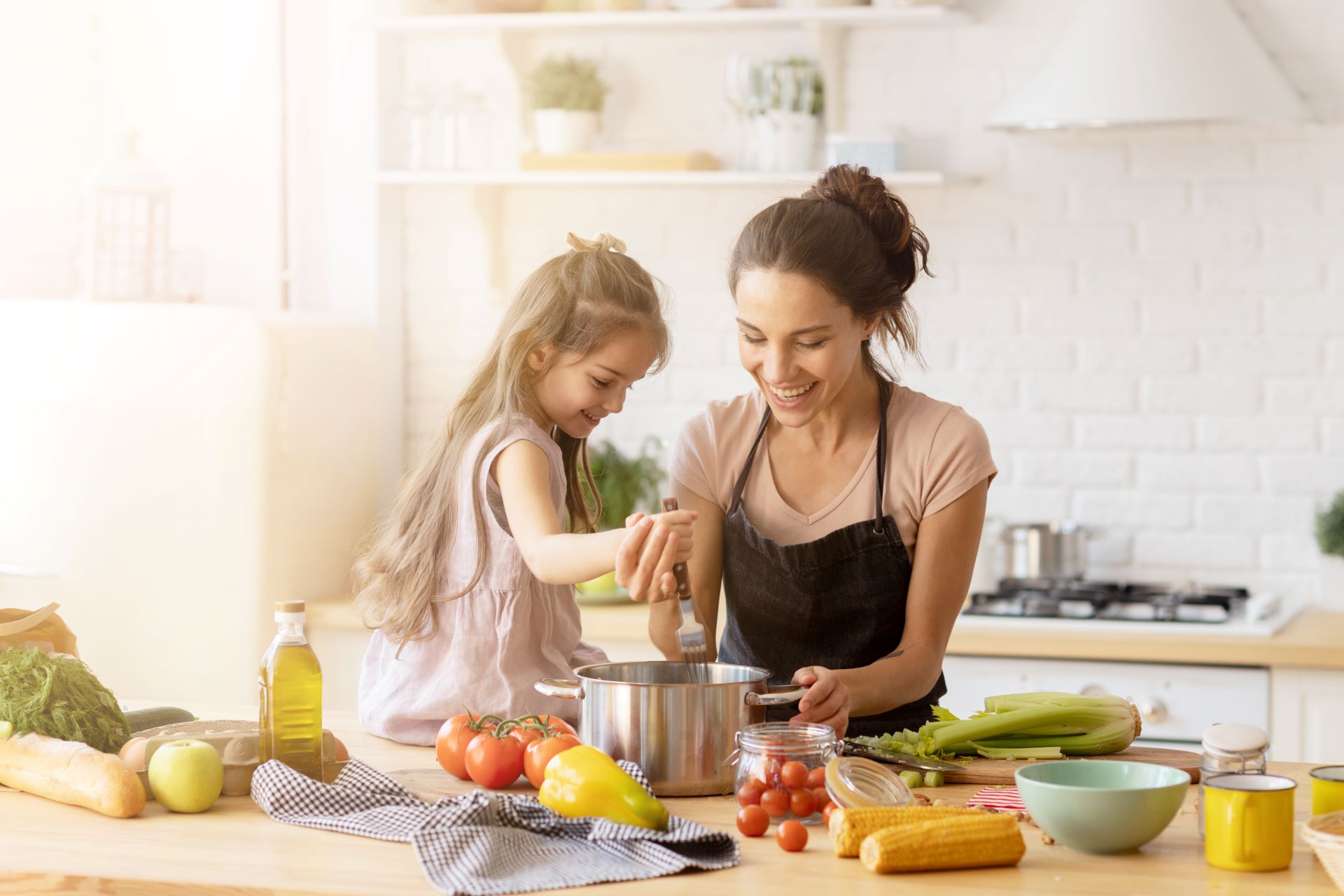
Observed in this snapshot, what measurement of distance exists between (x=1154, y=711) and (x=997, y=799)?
62.3 inches

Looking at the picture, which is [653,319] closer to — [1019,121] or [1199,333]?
[1019,121]

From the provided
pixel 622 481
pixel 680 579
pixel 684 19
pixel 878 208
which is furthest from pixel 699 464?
pixel 684 19

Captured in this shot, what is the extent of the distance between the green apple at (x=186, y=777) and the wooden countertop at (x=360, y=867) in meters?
0.02

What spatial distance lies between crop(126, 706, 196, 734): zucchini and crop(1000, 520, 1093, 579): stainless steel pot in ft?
7.25

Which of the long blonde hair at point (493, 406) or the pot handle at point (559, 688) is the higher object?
the long blonde hair at point (493, 406)

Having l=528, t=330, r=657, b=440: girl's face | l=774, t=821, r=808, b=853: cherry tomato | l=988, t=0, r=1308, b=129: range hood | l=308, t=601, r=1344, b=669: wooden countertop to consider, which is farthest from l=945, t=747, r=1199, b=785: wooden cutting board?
l=988, t=0, r=1308, b=129: range hood

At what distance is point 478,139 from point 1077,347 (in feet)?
5.37

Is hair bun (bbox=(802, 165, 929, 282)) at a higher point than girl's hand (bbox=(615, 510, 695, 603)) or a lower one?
higher

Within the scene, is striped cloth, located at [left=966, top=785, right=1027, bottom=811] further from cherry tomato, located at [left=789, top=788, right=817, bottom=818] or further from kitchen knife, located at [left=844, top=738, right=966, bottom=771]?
cherry tomato, located at [left=789, top=788, right=817, bottom=818]

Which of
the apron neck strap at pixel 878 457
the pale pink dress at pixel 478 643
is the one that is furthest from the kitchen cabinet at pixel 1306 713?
the pale pink dress at pixel 478 643

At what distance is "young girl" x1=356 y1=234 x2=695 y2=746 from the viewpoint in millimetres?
1937

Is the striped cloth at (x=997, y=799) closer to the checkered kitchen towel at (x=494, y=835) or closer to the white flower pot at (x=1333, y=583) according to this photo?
the checkered kitchen towel at (x=494, y=835)

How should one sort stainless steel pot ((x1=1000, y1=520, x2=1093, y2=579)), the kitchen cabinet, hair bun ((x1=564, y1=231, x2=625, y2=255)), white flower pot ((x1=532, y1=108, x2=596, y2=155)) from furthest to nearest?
white flower pot ((x1=532, y1=108, x2=596, y2=155)) → stainless steel pot ((x1=1000, y1=520, x2=1093, y2=579)) → the kitchen cabinet → hair bun ((x1=564, y1=231, x2=625, y2=255))

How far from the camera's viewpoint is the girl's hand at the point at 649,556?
1643 mm
